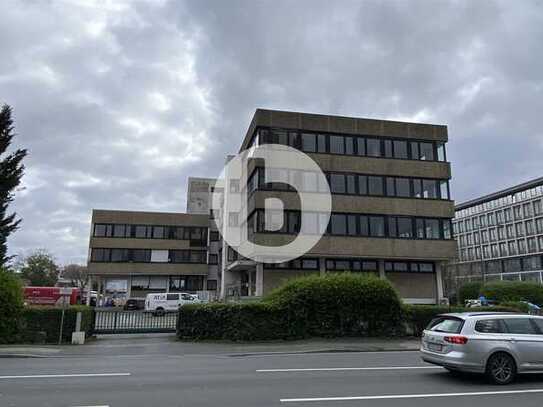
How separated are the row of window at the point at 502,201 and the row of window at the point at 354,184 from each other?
65645 mm

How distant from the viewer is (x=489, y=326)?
31.2 feet

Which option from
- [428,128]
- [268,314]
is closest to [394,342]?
[268,314]

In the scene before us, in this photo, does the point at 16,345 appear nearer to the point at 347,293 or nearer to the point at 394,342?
the point at 347,293

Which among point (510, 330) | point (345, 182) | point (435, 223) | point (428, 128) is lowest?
point (510, 330)

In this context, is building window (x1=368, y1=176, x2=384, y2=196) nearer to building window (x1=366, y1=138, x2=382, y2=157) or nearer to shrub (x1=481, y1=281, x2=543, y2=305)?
building window (x1=366, y1=138, x2=382, y2=157)

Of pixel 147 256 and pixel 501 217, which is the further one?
pixel 501 217

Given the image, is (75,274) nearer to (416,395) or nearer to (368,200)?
(368,200)

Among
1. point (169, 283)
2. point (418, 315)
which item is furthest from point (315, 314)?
point (169, 283)

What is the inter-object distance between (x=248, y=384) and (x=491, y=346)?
5.09 metres

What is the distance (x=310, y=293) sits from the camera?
1948cm

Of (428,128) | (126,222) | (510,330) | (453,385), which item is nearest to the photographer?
(453,385)

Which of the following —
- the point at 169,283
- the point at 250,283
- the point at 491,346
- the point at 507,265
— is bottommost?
the point at 491,346

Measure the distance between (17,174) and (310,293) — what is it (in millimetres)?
25588

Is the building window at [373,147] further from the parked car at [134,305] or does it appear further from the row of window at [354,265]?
the parked car at [134,305]
